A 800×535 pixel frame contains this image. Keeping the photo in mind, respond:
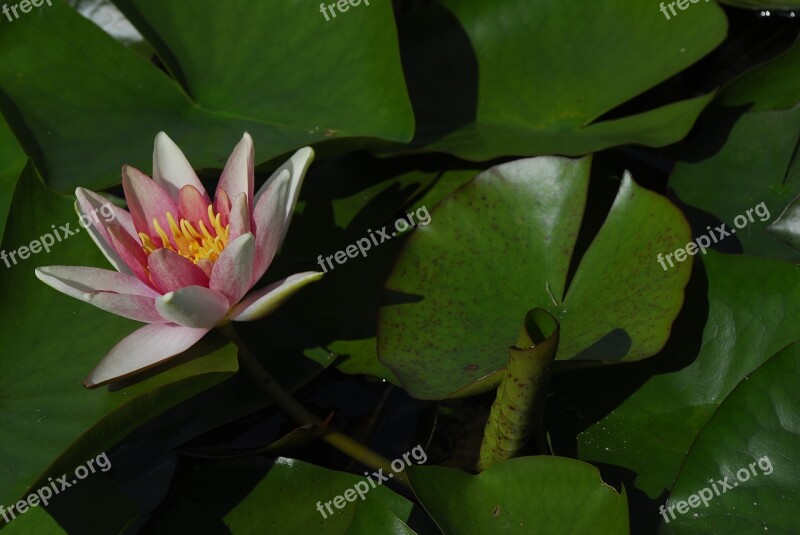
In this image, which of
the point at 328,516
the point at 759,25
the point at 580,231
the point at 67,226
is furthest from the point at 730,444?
the point at 759,25

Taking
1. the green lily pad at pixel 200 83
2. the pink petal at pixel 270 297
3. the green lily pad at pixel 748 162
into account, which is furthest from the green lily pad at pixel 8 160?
the green lily pad at pixel 748 162

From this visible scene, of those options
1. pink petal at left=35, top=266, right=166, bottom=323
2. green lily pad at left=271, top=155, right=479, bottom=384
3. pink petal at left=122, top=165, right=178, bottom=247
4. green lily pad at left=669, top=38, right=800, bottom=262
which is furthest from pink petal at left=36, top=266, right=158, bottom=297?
green lily pad at left=669, top=38, right=800, bottom=262

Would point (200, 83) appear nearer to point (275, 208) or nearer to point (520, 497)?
point (275, 208)

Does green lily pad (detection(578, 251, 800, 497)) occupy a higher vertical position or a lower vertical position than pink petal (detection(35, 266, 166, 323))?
lower

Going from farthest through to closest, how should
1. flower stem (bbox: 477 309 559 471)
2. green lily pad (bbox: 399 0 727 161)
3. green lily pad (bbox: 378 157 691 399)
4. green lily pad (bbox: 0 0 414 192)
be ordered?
green lily pad (bbox: 399 0 727 161), green lily pad (bbox: 0 0 414 192), green lily pad (bbox: 378 157 691 399), flower stem (bbox: 477 309 559 471)

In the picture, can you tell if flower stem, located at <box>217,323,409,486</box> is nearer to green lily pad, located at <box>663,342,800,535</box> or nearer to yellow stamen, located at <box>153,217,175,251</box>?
yellow stamen, located at <box>153,217,175,251</box>

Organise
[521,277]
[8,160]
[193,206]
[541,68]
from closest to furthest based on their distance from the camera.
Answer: [193,206], [521,277], [8,160], [541,68]

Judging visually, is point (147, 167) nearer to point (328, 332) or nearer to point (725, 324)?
point (328, 332)

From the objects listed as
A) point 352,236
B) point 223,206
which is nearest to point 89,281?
point 223,206
